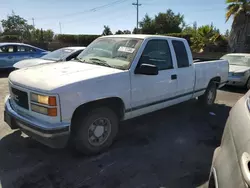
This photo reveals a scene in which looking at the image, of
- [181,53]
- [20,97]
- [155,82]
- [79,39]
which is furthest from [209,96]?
[79,39]

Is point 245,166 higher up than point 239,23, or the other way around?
point 239,23

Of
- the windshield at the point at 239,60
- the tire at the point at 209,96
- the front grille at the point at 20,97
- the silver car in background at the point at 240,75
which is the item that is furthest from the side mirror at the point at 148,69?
the windshield at the point at 239,60

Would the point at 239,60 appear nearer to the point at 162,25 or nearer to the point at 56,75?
the point at 56,75

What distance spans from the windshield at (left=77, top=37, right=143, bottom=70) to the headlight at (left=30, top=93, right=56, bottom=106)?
127 cm

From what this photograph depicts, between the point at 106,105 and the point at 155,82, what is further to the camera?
the point at 155,82

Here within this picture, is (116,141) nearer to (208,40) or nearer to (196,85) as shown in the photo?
(196,85)

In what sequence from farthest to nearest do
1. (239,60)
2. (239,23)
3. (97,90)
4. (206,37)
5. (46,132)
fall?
(206,37) < (239,23) < (239,60) < (97,90) < (46,132)

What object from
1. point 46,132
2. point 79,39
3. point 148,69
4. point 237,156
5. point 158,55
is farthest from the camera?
point 79,39

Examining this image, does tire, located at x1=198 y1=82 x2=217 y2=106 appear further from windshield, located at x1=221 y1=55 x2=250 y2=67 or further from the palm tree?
the palm tree

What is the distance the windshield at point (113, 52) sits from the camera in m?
3.88

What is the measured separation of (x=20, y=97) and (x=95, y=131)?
123 cm

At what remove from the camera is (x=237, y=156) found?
1.58 metres

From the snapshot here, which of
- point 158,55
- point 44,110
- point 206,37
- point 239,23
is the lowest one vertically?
point 44,110

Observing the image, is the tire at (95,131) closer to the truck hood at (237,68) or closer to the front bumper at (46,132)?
the front bumper at (46,132)
